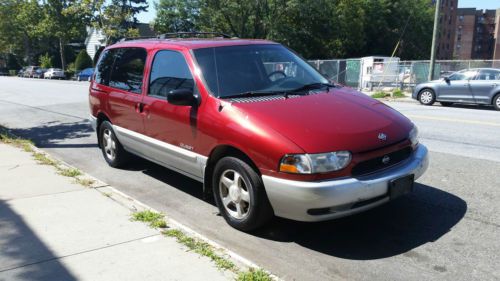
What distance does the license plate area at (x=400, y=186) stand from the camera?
13.0 ft

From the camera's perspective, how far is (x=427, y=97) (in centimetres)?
1783

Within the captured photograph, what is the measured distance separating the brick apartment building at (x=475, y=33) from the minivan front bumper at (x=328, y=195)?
450 feet

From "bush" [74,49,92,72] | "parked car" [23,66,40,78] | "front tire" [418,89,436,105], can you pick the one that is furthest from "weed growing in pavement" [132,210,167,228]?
"parked car" [23,66,40,78]

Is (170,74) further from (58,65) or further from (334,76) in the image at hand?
(58,65)

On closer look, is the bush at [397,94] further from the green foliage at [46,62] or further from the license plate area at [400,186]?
the green foliage at [46,62]

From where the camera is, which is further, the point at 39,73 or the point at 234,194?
the point at 39,73

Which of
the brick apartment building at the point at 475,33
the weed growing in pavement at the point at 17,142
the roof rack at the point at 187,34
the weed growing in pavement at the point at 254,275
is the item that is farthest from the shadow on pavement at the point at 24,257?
the brick apartment building at the point at 475,33

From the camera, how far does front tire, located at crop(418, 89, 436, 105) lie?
17656mm

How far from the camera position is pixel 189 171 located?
16.4 ft

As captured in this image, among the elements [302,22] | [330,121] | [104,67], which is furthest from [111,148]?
[302,22]

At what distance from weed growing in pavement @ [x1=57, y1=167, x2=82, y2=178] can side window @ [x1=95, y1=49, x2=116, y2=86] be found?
1.34 m

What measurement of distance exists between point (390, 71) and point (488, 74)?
961 cm

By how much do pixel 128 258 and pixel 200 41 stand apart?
2784 mm

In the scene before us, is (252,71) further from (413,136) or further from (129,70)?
(129,70)
